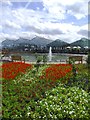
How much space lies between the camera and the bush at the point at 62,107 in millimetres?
5695

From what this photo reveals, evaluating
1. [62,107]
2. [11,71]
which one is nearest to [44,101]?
[62,107]

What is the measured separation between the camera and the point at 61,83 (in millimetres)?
8641

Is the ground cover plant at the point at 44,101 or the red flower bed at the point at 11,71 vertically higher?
the red flower bed at the point at 11,71

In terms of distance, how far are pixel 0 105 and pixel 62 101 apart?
1.40m

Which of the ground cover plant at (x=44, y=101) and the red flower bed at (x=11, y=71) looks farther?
the red flower bed at (x=11, y=71)

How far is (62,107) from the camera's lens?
601 cm

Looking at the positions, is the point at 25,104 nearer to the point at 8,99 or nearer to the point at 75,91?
the point at 8,99

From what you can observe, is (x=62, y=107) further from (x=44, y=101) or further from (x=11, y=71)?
(x=11, y=71)

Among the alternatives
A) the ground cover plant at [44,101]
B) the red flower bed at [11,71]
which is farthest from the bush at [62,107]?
the red flower bed at [11,71]

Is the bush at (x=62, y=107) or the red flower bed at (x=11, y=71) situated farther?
the red flower bed at (x=11, y=71)

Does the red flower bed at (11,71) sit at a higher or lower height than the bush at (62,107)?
higher

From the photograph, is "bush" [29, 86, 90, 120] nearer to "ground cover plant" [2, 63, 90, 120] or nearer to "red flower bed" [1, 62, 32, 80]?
"ground cover plant" [2, 63, 90, 120]

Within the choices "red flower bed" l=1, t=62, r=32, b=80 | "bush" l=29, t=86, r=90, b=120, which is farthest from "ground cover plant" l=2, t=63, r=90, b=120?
"red flower bed" l=1, t=62, r=32, b=80

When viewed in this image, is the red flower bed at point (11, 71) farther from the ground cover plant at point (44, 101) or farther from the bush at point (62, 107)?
the bush at point (62, 107)
